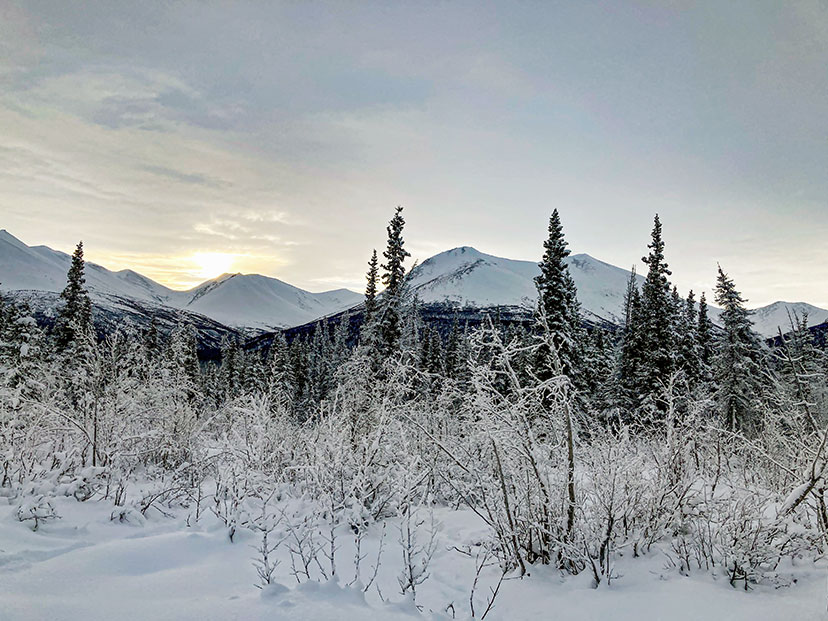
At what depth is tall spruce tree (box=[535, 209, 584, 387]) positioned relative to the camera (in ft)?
67.4

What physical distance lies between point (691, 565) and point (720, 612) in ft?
3.35

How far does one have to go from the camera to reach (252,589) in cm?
401

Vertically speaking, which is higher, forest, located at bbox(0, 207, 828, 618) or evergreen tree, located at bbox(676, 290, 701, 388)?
evergreen tree, located at bbox(676, 290, 701, 388)

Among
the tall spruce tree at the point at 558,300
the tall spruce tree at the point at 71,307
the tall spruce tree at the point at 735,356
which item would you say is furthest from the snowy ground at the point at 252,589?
the tall spruce tree at the point at 735,356

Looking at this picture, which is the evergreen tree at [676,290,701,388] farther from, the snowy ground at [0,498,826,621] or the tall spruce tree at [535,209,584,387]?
the snowy ground at [0,498,826,621]

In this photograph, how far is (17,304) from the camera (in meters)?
18.8

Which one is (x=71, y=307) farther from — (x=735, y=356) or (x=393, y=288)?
(x=735, y=356)

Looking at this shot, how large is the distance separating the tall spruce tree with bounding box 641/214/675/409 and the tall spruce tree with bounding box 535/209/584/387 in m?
5.31

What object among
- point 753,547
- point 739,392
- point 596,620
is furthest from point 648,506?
point 739,392

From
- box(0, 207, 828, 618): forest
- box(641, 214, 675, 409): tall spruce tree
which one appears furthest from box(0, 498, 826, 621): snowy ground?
box(641, 214, 675, 409): tall spruce tree

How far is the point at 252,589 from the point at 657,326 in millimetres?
27270

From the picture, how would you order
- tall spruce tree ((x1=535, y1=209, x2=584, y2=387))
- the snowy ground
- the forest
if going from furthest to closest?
1. tall spruce tree ((x1=535, y1=209, x2=584, y2=387))
2. the forest
3. the snowy ground

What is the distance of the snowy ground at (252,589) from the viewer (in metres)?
3.53

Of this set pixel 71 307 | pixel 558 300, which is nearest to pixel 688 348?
pixel 558 300
